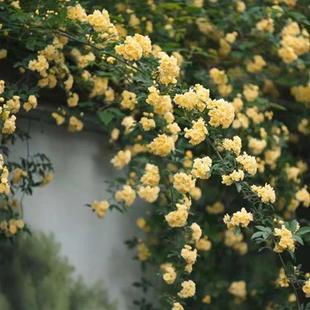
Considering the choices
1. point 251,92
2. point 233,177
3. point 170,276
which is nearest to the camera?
point 233,177

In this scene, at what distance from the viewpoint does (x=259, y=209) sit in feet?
8.96

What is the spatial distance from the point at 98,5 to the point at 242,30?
3.54 feet

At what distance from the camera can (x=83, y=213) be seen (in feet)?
13.8

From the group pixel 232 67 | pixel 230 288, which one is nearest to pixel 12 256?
pixel 230 288

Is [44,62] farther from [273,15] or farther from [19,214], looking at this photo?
[273,15]

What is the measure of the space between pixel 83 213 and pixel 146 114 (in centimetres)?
120

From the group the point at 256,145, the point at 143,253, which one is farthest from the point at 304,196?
the point at 143,253

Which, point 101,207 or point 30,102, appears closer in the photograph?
point 30,102

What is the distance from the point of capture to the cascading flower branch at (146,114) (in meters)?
2.69

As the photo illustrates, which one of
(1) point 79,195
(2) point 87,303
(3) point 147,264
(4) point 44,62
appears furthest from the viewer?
(3) point 147,264

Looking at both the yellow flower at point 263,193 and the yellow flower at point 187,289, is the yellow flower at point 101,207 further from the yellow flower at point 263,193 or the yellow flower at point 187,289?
the yellow flower at point 263,193

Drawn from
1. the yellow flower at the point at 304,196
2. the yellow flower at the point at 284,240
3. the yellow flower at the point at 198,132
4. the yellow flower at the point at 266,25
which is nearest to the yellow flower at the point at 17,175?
the yellow flower at the point at 198,132

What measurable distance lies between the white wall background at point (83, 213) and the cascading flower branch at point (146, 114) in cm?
28

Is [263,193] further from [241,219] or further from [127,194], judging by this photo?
[127,194]
